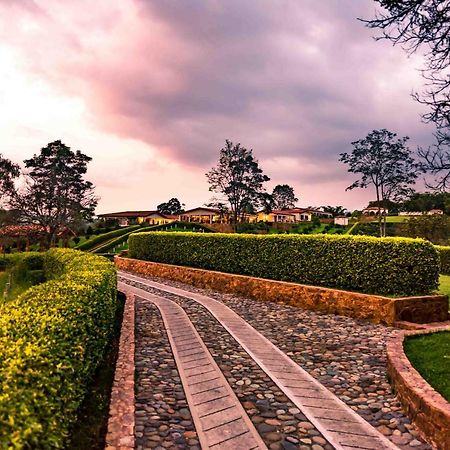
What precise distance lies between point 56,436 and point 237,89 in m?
16.3

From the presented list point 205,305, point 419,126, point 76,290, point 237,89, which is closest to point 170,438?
point 76,290

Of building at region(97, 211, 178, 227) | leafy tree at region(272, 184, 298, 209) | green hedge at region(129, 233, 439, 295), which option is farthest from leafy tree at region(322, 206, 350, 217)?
green hedge at region(129, 233, 439, 295)

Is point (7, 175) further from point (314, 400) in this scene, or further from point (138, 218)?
point (314, 400)

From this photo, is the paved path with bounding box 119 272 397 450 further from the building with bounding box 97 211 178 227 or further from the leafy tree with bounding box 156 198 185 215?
the leafy tree with bounding box 156 198 185 215

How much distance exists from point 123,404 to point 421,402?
138 inches

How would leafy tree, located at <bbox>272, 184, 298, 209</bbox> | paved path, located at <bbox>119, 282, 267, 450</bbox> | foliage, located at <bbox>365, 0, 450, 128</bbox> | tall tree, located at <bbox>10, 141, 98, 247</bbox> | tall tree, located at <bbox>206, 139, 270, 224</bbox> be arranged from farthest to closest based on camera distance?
leafy tree, located at <bbox>272, 184, 298, 209</bbox> < tall tree, located at <bbox>206, 139, 270, 224</bbox> < tall tree, located at <bbox>10, 141, 98, 247</bbox> < foliage, located at <bbox>365, 0, 450, 128</bbox> < paved path, located at <bbox>119, 282, 267, 450</bbox>

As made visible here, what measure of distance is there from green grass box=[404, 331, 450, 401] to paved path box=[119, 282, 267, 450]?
2449 millimetres

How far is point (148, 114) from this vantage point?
1781cm

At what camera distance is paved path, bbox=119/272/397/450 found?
394cm

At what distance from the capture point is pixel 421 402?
4145mm

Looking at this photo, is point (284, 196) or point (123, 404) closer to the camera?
point (123, 404)

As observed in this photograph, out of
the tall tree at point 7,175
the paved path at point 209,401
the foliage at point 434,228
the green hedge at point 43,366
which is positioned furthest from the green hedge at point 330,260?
the tall tree at point 7,175

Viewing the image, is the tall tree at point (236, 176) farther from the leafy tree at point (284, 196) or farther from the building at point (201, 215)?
the leafy tree at point (284, 196)

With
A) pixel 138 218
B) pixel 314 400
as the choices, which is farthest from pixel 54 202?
pixel 138 218
